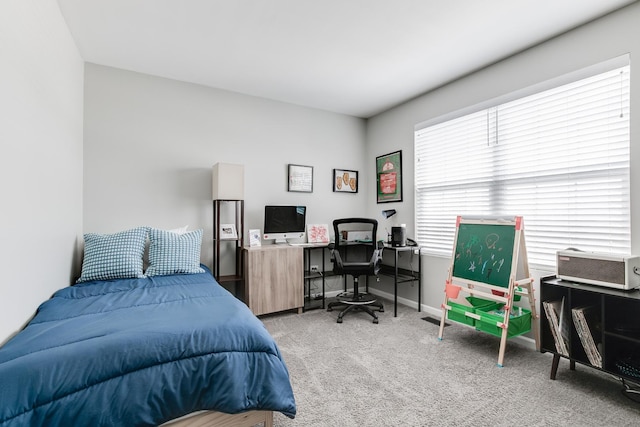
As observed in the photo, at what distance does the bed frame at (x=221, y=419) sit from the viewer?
4.46ft

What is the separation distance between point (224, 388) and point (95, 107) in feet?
9.94

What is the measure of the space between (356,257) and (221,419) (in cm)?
267

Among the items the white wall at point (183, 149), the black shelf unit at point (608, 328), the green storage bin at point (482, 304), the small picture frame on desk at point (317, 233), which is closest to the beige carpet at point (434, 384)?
the black shelf unit at point (608, 328)

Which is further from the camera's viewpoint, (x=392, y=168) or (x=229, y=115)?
(x=392, y=168)

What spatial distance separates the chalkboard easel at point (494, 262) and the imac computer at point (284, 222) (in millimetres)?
1852

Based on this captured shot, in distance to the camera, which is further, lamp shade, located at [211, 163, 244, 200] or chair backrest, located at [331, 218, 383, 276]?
chair backrest, located at [331, 218, 383, 276]

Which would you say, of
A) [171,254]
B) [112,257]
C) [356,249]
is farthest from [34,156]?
[356,249]

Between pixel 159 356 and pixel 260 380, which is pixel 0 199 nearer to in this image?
pixel 159 356

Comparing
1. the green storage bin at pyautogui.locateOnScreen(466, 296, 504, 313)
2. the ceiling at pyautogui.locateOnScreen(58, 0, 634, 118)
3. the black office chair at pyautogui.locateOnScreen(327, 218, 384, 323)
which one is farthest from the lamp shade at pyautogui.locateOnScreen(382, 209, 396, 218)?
the ceiling at pyautogui.locateOnScreen(58, 0, 634, 118)

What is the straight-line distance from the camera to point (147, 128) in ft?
10.4

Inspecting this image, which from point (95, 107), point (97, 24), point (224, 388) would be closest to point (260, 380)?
point (224, 388)

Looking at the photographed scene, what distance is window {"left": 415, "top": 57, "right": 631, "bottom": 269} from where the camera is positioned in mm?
2193

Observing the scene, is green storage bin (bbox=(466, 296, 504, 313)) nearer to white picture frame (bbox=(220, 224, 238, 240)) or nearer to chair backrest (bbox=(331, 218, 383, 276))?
chair backrest (bbox=(331, 218, 383, 276))

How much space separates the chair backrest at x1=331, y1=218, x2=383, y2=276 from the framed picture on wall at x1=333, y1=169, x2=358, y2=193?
551 millimetres
